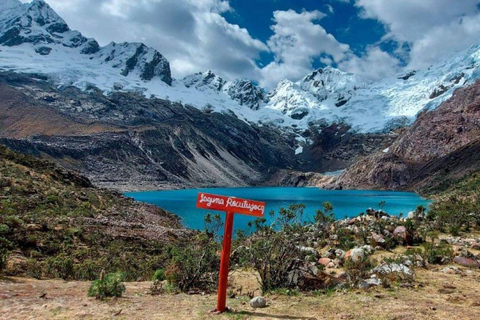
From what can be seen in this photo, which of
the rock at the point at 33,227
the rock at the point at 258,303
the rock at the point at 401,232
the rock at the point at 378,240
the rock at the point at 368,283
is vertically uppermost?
the rock at the point at 401,232

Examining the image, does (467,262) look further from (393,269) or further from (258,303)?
(258,303)

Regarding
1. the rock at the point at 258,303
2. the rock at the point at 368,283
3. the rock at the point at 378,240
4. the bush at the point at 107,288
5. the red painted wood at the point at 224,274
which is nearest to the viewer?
the red painted wood at the point at 224,274

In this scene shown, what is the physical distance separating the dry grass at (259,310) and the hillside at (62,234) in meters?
3.43

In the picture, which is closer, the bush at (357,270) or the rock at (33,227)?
the bush at (357,270)

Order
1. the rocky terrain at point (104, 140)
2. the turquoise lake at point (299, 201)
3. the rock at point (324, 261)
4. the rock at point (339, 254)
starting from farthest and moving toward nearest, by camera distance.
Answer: the rocky terrain at point (104, 140)
the turquoise lake at point (299, 201)
the rock at point (339, 254)
the rock at point (324, 261)

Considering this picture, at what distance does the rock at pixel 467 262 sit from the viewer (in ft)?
42.2

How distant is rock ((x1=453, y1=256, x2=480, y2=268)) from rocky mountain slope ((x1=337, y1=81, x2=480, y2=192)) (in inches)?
4206

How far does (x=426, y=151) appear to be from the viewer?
5610 inches

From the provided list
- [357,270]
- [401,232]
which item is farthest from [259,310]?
[401,232]

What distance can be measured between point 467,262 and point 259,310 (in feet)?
30.1

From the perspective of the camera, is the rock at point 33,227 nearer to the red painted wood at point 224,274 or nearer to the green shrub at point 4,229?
the green shrub at point 4,229

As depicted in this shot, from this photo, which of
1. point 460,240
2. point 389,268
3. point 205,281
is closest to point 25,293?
point 205,281

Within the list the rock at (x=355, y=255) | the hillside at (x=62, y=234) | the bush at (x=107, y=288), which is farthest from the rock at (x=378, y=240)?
the bush at (x=107, y=288)

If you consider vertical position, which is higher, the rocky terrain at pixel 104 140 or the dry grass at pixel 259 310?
the rocky terrain at pixel 104 140
